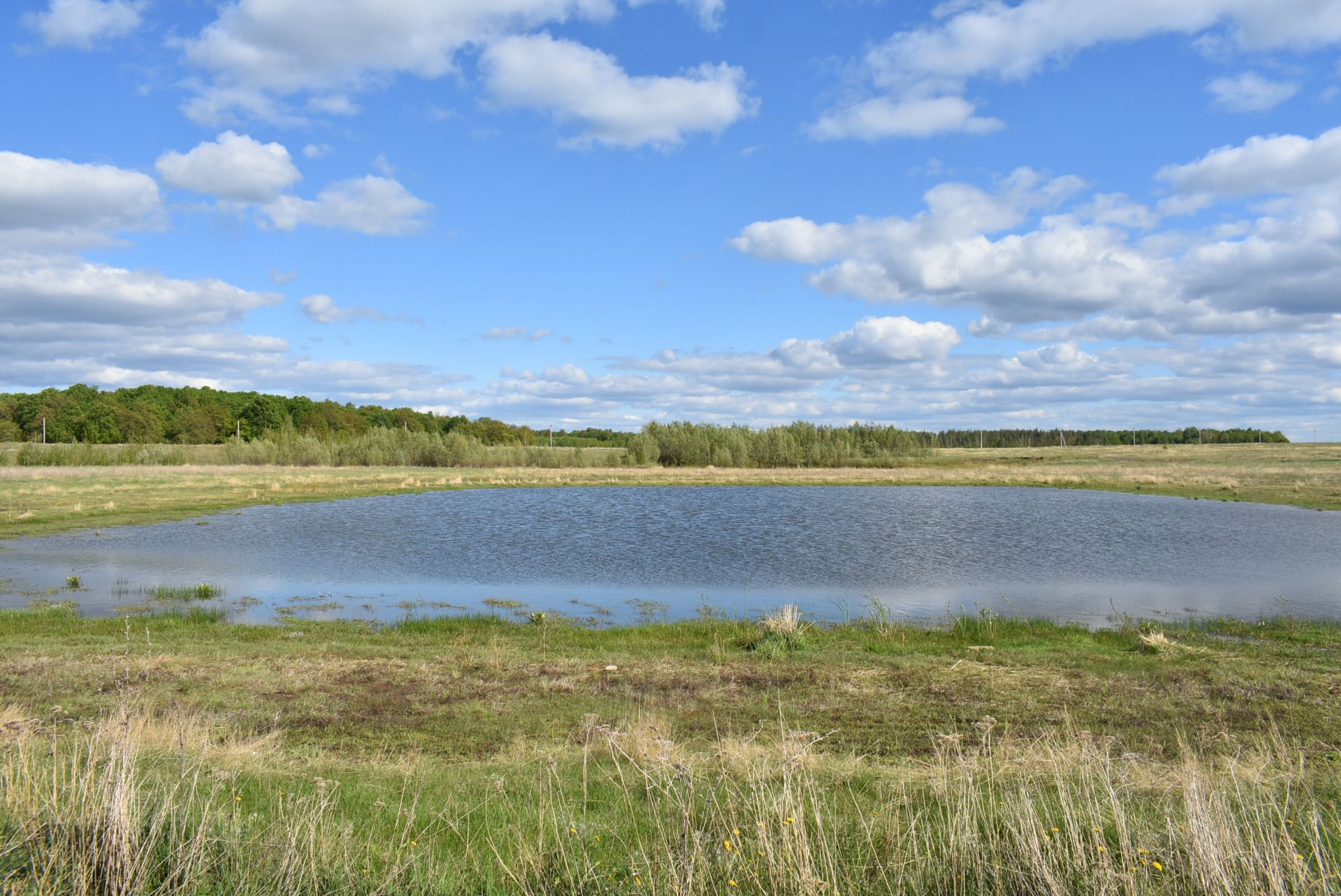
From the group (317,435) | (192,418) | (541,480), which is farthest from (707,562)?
(192,418)

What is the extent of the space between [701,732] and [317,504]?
123 ft

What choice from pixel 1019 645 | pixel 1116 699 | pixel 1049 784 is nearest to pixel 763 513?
pixel 1019 645

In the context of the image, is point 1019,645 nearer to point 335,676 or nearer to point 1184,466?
point 335,676

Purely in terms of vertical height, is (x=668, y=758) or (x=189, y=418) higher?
(x=189, y=418)

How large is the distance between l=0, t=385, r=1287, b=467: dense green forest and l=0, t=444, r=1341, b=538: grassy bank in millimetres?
8879

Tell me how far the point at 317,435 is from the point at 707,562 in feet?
319

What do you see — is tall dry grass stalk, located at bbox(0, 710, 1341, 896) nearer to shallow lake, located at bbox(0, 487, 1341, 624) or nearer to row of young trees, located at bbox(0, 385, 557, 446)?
shallow lake, located at bbox(0, 487, 1341, 624)

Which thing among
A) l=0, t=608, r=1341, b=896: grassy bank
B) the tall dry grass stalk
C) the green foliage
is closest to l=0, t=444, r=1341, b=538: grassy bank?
the green foliage

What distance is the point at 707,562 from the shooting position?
2245cm

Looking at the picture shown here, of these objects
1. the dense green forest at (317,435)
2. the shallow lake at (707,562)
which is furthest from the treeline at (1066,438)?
the shallow lake at (707,562)

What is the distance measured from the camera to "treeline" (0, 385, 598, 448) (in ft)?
327

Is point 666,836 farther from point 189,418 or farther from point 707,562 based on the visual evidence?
point 189,418

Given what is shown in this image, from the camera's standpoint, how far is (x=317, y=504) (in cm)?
4038

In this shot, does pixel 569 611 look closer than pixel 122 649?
No
